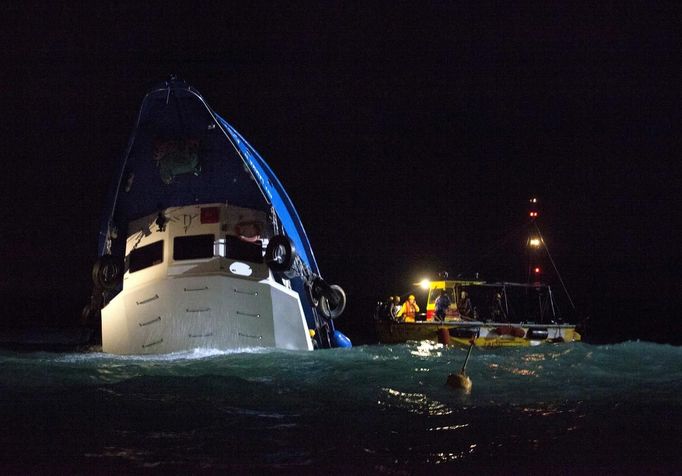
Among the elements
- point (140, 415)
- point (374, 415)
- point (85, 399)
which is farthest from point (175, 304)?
point (374, 415)

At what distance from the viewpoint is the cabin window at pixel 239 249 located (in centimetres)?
1234

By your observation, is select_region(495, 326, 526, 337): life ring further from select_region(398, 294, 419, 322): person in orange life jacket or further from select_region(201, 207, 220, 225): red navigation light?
select_region(201, 207, 220, 225): red navigation light

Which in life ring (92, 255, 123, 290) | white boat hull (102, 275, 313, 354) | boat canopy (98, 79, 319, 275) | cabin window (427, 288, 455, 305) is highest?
boat canopy (98, 79, 319, 275)

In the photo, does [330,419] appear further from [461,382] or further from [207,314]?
[207,314]

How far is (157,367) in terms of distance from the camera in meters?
9.76

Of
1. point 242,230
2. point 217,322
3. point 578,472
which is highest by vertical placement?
point 242,230

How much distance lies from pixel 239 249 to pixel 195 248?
94 cm

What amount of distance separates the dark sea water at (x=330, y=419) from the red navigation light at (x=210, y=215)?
11.7 ft

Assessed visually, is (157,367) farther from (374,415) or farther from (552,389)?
(552,389)

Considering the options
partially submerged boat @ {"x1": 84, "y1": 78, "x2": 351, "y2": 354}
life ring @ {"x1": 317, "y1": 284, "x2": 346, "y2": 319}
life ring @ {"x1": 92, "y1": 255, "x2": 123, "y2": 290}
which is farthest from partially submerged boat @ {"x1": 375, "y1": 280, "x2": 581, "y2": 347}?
life ring @ {"x1": 92, "y1": 255, "x2": 123, "y2": 290}

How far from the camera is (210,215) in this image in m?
12.8

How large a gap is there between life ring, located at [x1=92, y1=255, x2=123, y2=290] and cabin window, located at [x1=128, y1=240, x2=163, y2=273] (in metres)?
0.32

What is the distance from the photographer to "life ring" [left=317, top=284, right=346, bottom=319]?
1480 centimetres

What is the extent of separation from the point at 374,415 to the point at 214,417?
1715 mm
